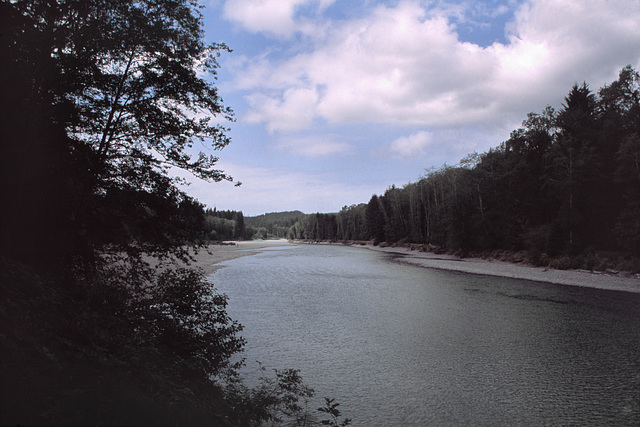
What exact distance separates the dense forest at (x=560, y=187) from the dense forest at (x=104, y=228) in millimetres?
32898

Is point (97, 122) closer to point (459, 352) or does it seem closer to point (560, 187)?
point (459, 352)

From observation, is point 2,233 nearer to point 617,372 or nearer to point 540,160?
point 617,372

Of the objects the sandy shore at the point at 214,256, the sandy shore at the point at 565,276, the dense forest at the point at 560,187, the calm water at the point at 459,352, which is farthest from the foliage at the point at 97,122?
the dense forest at the point at 560,187

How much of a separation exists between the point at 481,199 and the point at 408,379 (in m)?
49.4

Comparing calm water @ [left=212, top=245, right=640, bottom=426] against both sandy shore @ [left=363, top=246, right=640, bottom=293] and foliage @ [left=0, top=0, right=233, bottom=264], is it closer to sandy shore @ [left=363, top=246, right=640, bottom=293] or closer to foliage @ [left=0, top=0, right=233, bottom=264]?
sandy shore @ [left=363, top=246, right=640, bottom=293]

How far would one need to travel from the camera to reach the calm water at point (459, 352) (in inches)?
322

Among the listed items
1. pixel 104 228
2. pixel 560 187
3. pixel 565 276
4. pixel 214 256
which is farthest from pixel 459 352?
pixel 214 256

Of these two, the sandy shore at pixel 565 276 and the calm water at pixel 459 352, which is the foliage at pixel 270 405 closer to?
the calm water at pixel 459 352

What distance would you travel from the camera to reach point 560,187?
3769 cm

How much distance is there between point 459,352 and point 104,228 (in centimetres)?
1143

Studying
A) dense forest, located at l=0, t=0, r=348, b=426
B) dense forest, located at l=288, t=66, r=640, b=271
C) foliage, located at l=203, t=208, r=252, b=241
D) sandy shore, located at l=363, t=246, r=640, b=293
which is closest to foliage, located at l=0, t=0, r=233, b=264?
dense forest, located at l=0, t=0, r=348, b=426

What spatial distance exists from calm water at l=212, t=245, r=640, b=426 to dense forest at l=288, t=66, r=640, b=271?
47.2 feet

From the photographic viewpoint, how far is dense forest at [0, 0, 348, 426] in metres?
4.67

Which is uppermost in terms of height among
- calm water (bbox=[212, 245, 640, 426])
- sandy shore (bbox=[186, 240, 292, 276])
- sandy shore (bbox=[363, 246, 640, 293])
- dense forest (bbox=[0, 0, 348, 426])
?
dense forest (bbox=[0, 0, 348, 426])
